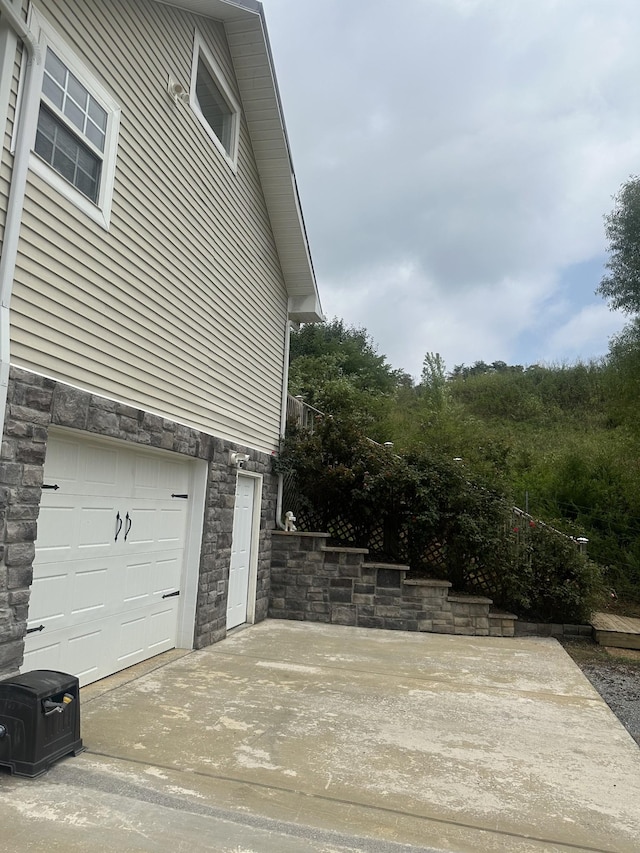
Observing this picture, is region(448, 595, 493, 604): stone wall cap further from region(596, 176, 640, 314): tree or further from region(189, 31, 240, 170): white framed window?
region(189, 31, 240, 170): white framed window

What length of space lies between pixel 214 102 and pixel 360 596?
6.35m

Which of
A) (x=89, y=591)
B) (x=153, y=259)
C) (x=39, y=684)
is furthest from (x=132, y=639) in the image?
(x=153, y=259)

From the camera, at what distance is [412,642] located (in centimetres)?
678

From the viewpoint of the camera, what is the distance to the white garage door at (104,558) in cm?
391

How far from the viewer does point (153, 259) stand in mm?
4992

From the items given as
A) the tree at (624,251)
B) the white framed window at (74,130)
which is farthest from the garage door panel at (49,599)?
the tree at (624,251)

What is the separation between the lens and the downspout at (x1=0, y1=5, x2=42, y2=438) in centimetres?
322

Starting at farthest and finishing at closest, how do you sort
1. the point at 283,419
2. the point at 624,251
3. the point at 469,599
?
the point at 624,251 < the point at 283,419 < the point at 469,599

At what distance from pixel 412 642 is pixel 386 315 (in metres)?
18.9

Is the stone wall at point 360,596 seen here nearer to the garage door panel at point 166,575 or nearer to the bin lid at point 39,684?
the garage door panel at point 166,575

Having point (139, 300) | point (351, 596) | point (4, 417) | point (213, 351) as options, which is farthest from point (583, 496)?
point (4, 417)

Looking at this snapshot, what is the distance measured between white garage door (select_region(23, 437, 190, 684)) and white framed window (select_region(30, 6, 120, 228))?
5.81ft

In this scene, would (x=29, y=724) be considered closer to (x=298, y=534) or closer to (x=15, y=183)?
(x=15, y=183)

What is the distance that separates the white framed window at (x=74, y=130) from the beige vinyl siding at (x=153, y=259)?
Answer: 0.35ft
